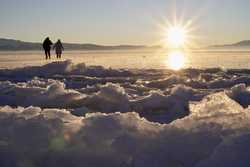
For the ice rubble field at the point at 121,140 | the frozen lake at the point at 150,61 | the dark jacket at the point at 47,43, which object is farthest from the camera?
the dark jacket at the point at 47,43

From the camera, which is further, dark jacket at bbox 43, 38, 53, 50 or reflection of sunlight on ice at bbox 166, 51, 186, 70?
dark jacket at bbox 43, 38, 53, 50

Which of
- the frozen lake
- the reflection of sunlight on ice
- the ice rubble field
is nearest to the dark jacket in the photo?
the frozen lake

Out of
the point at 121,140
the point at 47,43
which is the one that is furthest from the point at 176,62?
the point at 121,140

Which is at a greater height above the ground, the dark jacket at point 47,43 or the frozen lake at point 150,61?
the dark jacket at point 47,43

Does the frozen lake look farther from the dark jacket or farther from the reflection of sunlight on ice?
the dark jacket

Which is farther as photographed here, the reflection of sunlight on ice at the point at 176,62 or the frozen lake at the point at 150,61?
the frozen lake at the point at 150,61

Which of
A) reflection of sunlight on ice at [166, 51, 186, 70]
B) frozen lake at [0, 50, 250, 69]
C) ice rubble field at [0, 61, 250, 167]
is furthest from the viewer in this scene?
frozen lake at [0, 50, 250, 69]

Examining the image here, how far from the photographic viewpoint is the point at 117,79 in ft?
75.0

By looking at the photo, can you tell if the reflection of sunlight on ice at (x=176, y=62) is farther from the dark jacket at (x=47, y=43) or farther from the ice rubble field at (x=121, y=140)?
the ice rubble field at (x=121, y=140)

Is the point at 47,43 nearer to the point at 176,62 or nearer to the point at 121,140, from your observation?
the point at 176,62

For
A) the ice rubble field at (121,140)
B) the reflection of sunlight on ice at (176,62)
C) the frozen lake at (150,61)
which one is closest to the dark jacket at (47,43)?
the frozen lake at (150,61)

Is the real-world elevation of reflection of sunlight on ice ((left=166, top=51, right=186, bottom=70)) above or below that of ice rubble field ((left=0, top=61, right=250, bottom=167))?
below

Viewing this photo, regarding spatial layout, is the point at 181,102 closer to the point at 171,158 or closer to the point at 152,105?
the point at 152,105

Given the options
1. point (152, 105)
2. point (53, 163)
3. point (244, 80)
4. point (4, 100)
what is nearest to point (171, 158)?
point (53, 163)
